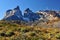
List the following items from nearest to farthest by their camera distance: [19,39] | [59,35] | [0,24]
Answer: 1. [19,39]
2. [59,35]
3. [0,24]

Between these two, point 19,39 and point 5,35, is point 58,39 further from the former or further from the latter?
point 5,35

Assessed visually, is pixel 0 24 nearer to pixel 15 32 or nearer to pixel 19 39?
pixel 15 32

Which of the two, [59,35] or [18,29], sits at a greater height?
[18,29]

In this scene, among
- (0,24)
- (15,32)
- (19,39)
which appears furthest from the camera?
(0,24)

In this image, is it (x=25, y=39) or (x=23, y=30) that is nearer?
(x=25, y=39)

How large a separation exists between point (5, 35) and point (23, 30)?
249 cm

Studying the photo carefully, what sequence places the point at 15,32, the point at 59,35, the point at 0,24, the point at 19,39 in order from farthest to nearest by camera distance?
the point at 0,24 < the point at 15,32 < the point at 59,35 < the point at 19,39

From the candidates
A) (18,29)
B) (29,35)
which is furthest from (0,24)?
(29,35)

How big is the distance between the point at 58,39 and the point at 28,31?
443 cm

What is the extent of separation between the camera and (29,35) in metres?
20.3

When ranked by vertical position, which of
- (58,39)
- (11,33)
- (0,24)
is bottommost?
(58,39)

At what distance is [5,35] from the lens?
20.3m

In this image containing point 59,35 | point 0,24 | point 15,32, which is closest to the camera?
point 59,35

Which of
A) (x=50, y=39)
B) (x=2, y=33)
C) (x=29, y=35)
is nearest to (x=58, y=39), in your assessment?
(x=50, y=39)
